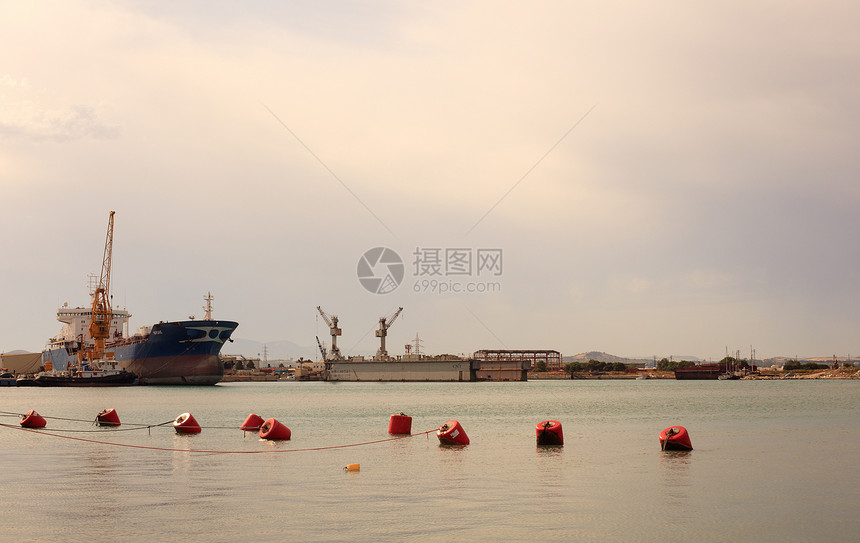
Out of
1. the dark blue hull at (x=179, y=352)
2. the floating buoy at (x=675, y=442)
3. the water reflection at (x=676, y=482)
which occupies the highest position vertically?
the dark blue hull at (x=179, y=352)

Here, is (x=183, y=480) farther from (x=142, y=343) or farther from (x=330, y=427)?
(x=142, y=343)

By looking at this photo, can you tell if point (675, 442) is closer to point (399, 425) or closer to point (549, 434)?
point (549, 434)

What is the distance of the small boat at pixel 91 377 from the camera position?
156 metres

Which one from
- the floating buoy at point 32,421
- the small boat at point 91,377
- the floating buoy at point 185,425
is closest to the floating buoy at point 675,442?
the floating buoy at point 185,425

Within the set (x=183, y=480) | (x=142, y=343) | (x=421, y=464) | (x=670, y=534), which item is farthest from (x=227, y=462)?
(x=142, y=343)

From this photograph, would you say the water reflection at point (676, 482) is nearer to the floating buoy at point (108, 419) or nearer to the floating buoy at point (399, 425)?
the floating buoy at point (399, 425)

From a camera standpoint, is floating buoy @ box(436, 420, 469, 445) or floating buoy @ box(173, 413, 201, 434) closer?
floating buoy @ box(436, 420, 469, 445)

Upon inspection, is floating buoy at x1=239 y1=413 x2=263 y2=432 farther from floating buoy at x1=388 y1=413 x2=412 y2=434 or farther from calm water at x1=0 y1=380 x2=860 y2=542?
floating buoy at x1=388 y1=413 x2=412 y2=434

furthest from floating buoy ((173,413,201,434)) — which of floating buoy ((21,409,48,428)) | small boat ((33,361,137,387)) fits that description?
small boat ((33,361,137,387))

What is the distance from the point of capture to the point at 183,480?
30.3m

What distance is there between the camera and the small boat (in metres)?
156

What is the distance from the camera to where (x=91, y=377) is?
157m

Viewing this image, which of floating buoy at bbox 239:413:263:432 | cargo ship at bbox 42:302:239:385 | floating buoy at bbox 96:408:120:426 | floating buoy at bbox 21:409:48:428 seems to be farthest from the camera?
cargo ship at bbox 42:302:239:385

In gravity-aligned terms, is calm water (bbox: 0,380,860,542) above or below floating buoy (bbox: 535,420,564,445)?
below
